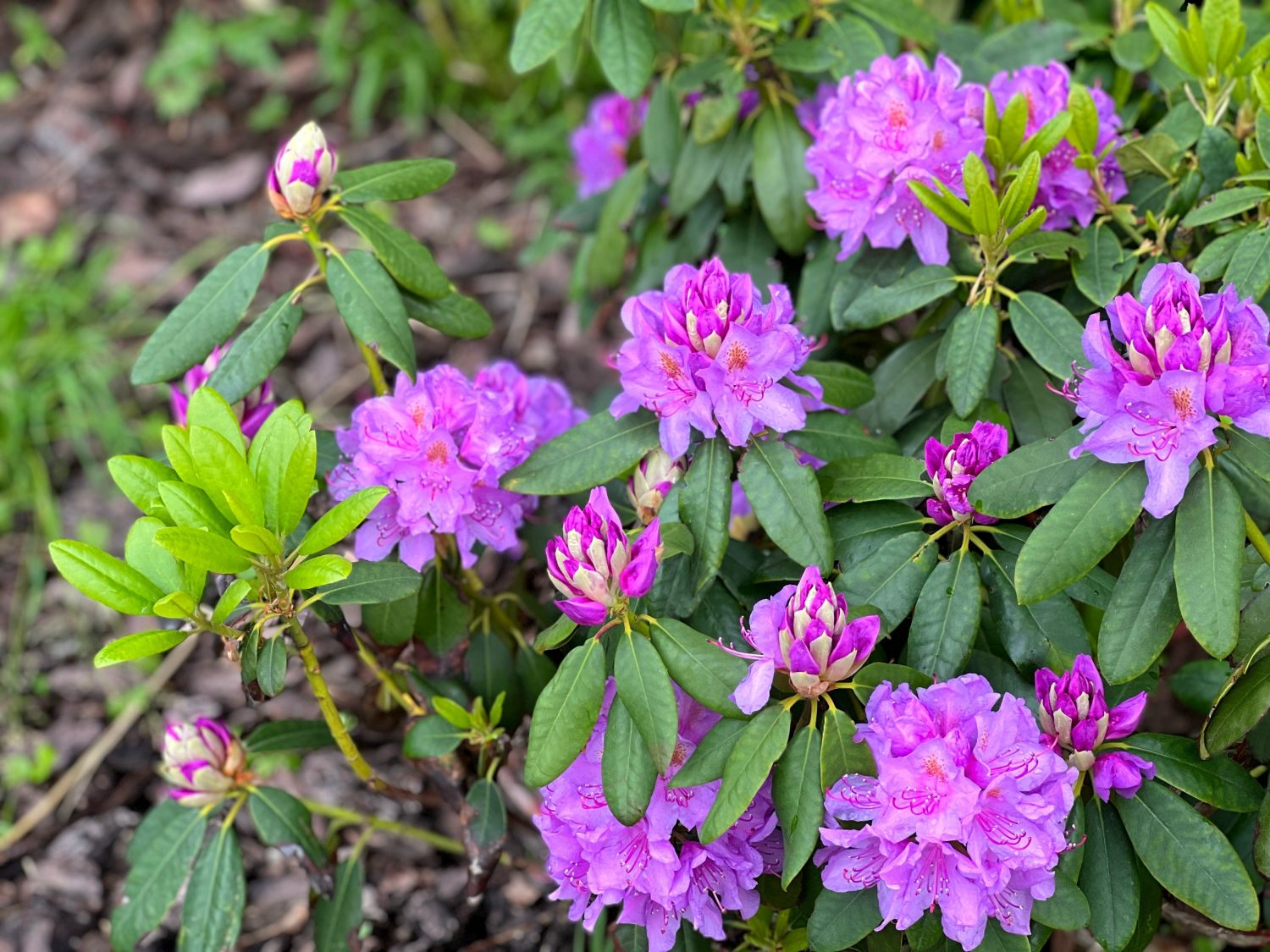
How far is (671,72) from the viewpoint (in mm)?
2018

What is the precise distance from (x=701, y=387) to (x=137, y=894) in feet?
3.40

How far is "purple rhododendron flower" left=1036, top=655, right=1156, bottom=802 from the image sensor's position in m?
→ 1.24

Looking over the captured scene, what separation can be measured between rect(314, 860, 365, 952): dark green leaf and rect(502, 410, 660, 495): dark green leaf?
703 millimetres

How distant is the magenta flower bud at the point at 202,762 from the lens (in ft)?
5.18

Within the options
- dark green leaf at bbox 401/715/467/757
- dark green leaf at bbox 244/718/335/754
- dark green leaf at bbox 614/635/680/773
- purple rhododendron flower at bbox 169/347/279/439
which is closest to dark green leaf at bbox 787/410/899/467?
dark green leaf at bbox 614/635/680/773

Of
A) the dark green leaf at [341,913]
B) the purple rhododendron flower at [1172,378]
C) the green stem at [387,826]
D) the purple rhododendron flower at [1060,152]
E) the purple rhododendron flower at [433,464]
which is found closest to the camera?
the purple rhododendron flower at [1172,378]

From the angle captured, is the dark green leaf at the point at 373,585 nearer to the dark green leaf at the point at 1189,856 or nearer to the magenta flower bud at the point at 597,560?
the magenta flower bud at the point at 597,560

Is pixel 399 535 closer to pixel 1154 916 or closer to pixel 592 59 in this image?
pixel 1154 916

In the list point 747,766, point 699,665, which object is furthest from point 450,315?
point 747,766

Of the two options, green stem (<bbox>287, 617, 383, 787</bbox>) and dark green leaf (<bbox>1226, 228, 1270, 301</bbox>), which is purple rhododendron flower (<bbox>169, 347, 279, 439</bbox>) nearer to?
green stem (<bbox>287, 617, 383, 787</bbox>)

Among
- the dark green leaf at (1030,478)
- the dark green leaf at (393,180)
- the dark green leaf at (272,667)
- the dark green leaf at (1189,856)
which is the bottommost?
the dark green leaf at (1189,856)

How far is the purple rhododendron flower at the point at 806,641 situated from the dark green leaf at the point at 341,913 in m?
0.80

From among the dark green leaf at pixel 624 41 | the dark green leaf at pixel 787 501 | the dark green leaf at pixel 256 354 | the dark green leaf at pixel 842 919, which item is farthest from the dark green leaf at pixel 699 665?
the dark green leaf at pixel 624 41

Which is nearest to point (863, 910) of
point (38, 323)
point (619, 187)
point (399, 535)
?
point (399, 535)
